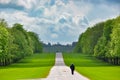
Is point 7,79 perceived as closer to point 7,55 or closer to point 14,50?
point 7,55

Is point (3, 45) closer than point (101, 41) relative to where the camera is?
Yes

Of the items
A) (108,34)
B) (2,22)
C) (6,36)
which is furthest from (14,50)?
(108,34)

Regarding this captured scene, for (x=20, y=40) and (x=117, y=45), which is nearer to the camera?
(x=117, y=45)

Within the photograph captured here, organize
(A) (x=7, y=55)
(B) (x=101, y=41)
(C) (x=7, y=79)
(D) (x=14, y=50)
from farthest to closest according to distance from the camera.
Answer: (B) (x=101, y=41), (D) (x=14, y=50), (A) (x=7, y=55), (C) (x=7, y=79)

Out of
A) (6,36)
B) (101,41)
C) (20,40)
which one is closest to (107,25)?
(101,41)

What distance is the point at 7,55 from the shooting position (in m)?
143

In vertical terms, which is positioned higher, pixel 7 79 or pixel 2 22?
pixel 2 22

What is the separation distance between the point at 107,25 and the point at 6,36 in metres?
58.1

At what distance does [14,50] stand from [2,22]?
14500mm

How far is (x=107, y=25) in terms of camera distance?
182 metres

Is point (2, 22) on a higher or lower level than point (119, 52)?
higher

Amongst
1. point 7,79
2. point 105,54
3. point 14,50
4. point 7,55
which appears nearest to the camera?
point 7,79

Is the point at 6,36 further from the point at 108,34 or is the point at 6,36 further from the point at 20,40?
the point at 108,34

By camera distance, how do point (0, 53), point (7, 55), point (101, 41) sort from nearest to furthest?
1. point (0, 53)
2. point (7, 55)
3. point (101, 41)
